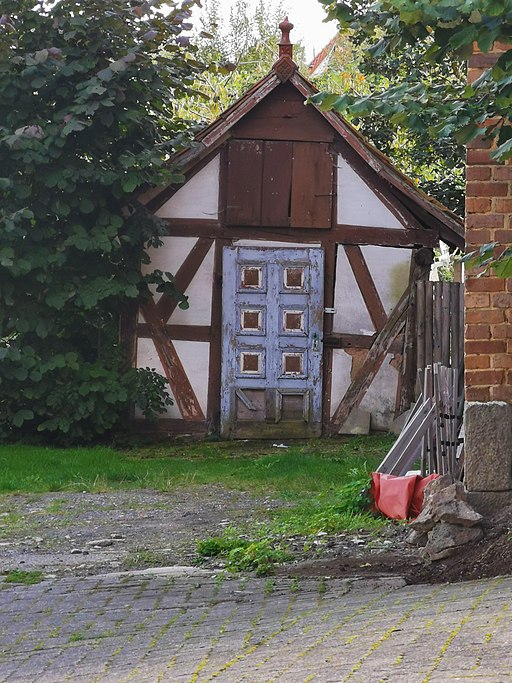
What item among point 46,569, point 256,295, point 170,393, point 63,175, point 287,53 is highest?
point 287,53

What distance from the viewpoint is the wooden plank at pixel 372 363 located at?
1455cm

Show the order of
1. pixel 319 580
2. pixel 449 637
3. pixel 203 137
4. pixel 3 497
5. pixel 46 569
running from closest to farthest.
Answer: pixel 449 637
pixel 319 580
pixel 46 569
pixel 3 497
pixel 203 137

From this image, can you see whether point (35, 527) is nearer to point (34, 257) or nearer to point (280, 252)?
point (34, 257)

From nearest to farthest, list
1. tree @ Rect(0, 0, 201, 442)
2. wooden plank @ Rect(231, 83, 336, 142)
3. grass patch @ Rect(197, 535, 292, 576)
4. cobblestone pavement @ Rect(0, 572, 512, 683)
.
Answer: cobblestone pavement @ Rect(0, 572, 512, 683)
grass patch @ Rect(197, 535, 292, 576)
tree @ Rect(0, 0, 201, 442)
wooden plank @ Rect(231, 83, 336, 142)

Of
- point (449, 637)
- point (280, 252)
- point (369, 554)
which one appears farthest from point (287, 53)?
point (449, 637)

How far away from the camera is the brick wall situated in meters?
7.15

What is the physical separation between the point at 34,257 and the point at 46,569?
6606mm

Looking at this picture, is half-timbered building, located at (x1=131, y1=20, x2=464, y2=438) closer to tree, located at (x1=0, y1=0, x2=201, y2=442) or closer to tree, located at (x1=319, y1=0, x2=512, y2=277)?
tree, located at (x1=0, y1=0, x2=201, y2=442)

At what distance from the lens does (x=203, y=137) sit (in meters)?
14.2

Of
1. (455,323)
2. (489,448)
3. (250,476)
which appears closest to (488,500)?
(489,448)

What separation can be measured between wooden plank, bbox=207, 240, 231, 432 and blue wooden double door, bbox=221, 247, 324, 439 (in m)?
0.07

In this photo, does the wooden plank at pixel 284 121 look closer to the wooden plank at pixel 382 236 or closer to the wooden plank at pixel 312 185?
the wooden plank at pixel 312 185

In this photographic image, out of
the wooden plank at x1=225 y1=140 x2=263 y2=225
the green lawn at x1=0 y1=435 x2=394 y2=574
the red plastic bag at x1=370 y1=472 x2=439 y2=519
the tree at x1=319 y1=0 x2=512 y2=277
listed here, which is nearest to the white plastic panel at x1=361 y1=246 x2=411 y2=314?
the wooden plank at x1=225 y1=140 x2=263 y2=225

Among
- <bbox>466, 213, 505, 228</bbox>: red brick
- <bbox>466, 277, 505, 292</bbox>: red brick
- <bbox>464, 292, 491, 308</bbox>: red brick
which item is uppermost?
<bbox>466, 213, 505, 228</bbox>: red brick
